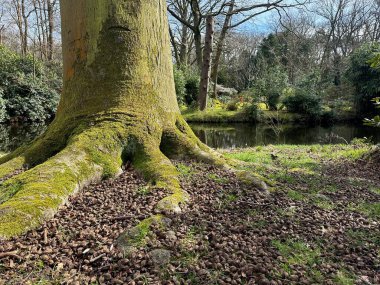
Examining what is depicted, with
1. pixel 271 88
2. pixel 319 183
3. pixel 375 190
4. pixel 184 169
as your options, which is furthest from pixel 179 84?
pixel 184 169

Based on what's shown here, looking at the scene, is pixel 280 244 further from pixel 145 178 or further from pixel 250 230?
pixel 145 178

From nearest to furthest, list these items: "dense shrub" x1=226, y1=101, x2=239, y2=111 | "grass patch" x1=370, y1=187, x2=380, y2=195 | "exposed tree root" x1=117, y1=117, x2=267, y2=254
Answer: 1. "exposed tree root" x1=117, y1=117, x2=267, y2=254
2. "grass patch" x1=370, y1=187, x2=380, y2=195
3. "dense shrub" x1=226, y1=101, x2=239, y2=111

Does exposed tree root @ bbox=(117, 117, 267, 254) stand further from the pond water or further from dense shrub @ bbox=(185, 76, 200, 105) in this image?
dense shrub @ bbox=(185, 76, 200, 105)

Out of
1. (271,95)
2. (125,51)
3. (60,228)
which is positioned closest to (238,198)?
(60,228)

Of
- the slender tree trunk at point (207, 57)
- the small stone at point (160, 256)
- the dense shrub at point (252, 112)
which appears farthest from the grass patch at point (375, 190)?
the dense shrub at point (252, 112)

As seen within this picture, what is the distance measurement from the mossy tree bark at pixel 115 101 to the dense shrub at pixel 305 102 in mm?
20405

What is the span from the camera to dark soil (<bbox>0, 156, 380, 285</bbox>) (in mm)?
2268

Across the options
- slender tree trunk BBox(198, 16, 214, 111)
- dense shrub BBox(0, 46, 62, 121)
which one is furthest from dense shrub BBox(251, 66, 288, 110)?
dense shrub BBox(0, 46, 62, 121)

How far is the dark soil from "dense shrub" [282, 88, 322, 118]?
2101cm

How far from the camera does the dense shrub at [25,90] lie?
20.5 m

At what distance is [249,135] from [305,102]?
836cm

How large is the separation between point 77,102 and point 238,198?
268 centimetres

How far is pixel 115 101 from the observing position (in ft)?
14.4

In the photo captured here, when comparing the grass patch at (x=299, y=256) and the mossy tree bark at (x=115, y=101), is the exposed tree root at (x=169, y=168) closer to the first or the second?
the mossy tree bark at (x=115, y=101)
